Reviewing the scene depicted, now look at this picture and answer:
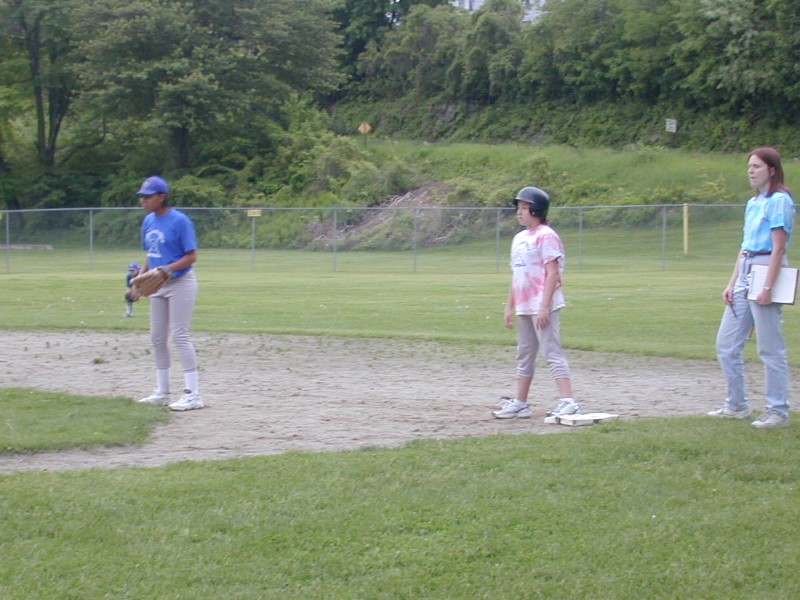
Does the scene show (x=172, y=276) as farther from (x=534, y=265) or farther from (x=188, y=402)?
(x=534, y=265)

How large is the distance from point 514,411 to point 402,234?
29086mm

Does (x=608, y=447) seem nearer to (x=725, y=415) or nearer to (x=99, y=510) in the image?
(x=725, y=415)

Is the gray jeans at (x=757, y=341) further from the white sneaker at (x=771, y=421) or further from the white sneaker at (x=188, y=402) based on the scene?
the white sneaker at (x=188, y=402)

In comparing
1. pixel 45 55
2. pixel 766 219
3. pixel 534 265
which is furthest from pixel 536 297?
pixel 45 55

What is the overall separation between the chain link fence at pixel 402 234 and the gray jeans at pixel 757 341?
2378 centimetres

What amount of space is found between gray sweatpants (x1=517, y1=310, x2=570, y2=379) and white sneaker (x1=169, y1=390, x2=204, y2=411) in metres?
2.72

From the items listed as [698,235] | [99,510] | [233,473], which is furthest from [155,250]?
[698,235]

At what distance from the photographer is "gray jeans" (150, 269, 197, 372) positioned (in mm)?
8875

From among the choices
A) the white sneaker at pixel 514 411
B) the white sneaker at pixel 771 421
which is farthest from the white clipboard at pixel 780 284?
the white sneaker at pixel 514 411

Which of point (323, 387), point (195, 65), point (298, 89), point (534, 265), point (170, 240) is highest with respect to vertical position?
point (195, 65)

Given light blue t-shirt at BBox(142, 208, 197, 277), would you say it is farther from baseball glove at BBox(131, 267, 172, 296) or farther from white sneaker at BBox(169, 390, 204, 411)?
white sneaker at BBox(169, 390, 204, 411)

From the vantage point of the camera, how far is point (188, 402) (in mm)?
8695

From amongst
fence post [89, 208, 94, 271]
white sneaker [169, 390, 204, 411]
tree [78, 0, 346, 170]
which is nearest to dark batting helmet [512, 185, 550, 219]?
white sneaker [169, 390, 204, 411]

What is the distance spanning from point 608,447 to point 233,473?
2.35 m
